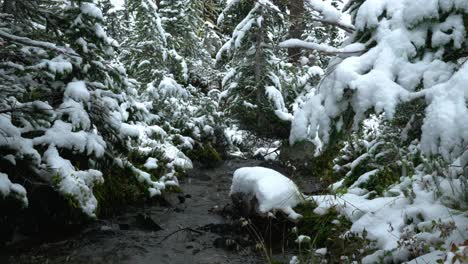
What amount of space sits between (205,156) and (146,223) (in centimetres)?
610

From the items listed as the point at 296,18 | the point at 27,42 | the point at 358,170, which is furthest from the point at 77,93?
the point at 358,170

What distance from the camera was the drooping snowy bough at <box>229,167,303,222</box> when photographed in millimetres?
5406

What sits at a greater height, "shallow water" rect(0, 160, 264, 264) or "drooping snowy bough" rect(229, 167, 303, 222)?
"drooping snowy bough" rect(229, 167, 303, 222)

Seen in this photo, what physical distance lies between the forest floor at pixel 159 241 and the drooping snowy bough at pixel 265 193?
404mm

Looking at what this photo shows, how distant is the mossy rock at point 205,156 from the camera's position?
38.6 ft

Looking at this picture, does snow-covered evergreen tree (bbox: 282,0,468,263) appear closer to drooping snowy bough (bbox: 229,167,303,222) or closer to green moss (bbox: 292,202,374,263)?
green moss (bbox: 292,202,374,263)

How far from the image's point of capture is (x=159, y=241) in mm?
5352

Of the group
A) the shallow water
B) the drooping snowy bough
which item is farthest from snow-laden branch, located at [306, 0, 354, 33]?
the shallow water

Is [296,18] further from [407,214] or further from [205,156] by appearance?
[205,156]

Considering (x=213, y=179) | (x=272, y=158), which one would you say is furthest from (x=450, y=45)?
(x=272, y=158)

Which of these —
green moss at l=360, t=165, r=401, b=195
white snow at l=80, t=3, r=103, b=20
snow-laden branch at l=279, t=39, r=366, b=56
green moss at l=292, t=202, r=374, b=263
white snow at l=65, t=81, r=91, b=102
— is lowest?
green moss at l=292, t=202, r=374, b=263

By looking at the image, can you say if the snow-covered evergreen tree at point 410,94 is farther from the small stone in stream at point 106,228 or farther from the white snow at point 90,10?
the white snow at point 90,10

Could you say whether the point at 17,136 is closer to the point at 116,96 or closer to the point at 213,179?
the point at 116,96

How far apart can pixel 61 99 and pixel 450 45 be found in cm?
479
